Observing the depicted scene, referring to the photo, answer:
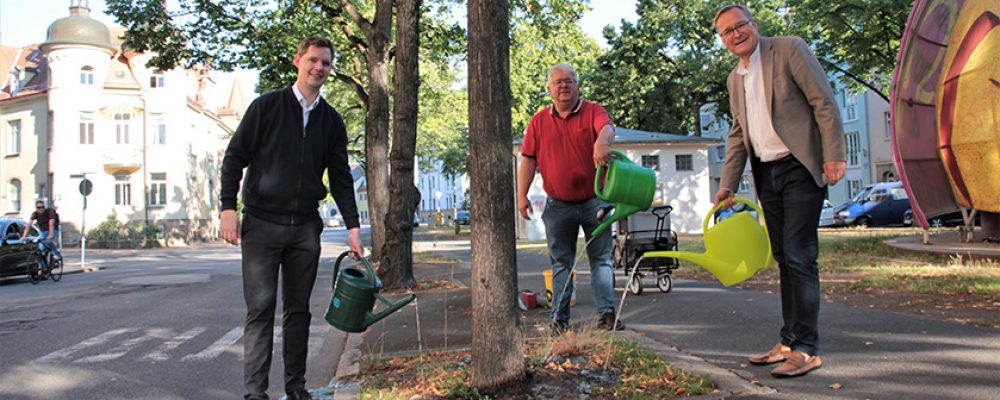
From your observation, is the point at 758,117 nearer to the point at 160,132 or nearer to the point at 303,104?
the point at 303,104

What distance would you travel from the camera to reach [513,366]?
3443 mm

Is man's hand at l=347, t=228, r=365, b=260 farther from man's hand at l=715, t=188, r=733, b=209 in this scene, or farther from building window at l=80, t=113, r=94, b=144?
building window at l=80, t=113, r=94, b=144

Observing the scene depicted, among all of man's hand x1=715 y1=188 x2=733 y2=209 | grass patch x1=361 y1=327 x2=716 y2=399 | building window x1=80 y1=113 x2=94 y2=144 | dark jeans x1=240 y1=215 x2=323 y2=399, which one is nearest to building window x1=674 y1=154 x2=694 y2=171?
man's hand x1=715 y1=188 x2=733 y2=209

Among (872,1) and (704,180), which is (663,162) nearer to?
(704,180)

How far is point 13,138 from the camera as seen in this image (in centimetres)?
4084

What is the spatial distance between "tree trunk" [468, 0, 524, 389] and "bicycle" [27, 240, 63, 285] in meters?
14.9

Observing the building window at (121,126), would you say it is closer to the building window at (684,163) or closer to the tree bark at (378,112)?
the building window at (684,163)

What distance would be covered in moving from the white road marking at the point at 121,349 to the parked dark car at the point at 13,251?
32.0 ft

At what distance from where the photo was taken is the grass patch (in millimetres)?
3371

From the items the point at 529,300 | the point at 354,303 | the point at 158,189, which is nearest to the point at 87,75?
the point at 158,189

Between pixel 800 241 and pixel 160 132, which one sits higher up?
pixel 160 132

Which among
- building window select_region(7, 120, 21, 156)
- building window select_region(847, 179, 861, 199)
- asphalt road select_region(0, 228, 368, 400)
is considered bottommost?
asphalt road select_region(0, 228, 368, 400)

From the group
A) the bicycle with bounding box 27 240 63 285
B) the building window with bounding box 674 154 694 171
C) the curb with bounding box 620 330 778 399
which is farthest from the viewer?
the building window with bounding box 674 154 694 171

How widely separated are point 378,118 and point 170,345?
551 cm
